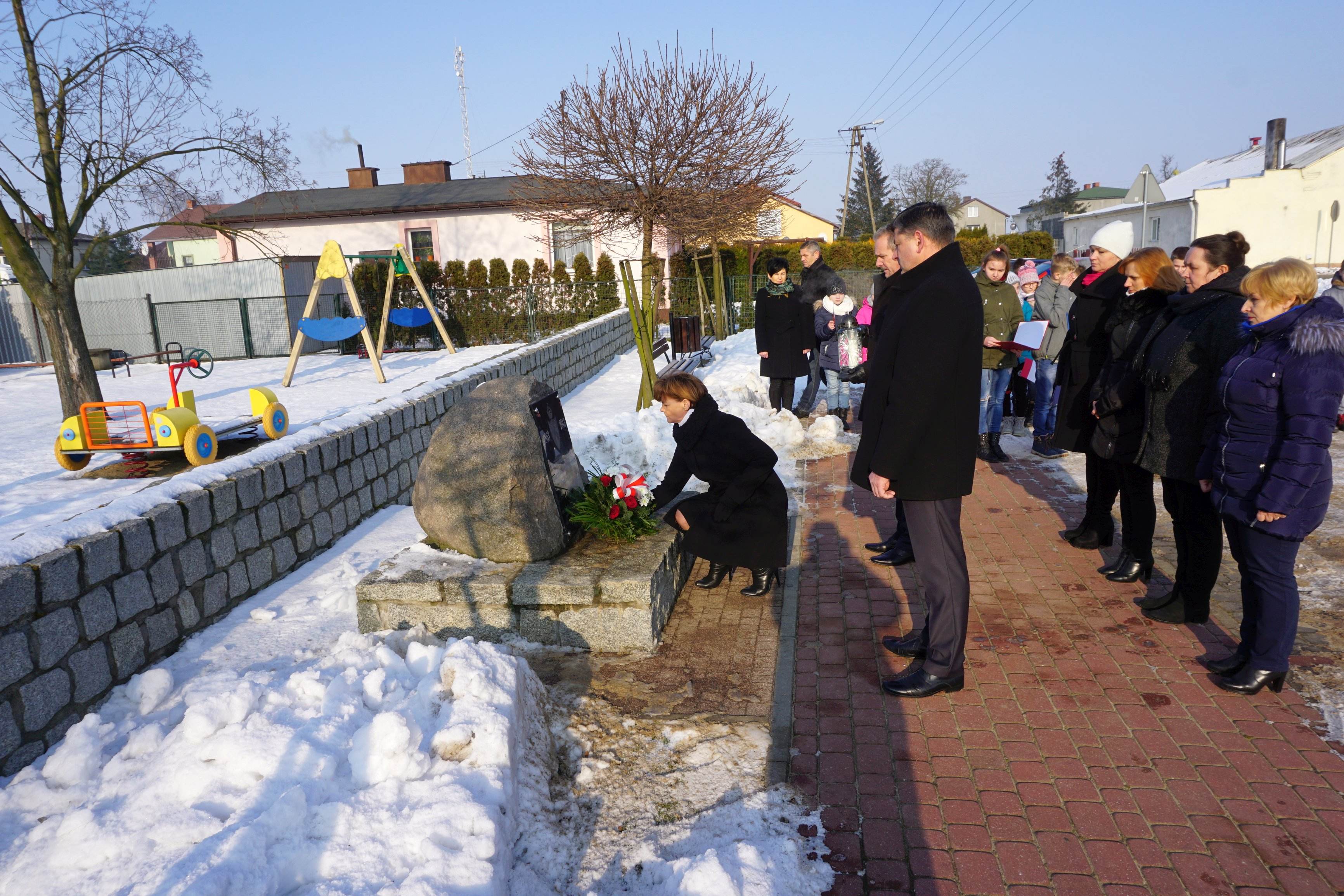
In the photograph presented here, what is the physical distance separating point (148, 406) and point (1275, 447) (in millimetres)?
10507

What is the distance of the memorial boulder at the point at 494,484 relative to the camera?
14.9ft

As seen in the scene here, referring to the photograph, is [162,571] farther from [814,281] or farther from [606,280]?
[606,280]

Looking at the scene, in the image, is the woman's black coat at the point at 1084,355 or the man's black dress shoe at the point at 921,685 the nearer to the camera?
the man's black dress shoe at the point at 921,685

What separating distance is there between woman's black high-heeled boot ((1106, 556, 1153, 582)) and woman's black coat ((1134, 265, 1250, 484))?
29.0 inches

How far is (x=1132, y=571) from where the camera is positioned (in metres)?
4.86

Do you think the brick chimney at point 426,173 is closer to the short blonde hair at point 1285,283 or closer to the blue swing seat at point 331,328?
the blue swing seat at point 331,328

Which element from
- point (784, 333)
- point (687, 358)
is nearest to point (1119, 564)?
point (784, 333)

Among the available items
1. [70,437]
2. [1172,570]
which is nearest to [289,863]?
[1172,570]

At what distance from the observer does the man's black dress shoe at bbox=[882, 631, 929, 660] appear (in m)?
4.00

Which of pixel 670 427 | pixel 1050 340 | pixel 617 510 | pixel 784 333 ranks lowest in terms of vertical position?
pixel 670 427

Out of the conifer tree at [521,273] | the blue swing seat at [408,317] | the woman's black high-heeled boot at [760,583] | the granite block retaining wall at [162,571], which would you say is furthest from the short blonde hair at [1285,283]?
the conifer tree at [521,273]

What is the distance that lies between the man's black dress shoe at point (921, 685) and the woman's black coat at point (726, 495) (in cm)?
122

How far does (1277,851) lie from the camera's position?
8.61 feet

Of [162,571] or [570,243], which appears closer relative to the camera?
[162,571]
